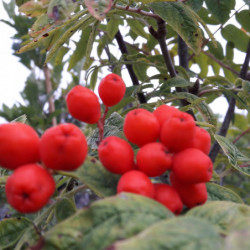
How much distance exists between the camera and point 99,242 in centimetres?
54

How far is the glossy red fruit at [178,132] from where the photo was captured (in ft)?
2.30

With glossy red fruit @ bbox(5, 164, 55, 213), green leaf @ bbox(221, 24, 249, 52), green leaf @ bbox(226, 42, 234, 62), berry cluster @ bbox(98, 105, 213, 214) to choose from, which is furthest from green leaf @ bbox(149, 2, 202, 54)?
green leaf @ bbox(226, 42, 234, 62)

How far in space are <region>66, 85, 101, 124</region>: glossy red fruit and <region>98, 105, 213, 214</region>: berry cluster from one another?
A: 10 centimetres

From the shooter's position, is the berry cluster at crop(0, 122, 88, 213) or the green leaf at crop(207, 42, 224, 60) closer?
the berry cluster at crop(0, 122, 88, 213)

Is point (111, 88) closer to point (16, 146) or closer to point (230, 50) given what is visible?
point (16, 146)

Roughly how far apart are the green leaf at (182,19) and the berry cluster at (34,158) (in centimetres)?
59

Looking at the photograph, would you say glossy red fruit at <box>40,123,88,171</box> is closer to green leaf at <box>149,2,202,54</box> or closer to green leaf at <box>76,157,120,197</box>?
green leaf at <box>76,157,120,197</box>

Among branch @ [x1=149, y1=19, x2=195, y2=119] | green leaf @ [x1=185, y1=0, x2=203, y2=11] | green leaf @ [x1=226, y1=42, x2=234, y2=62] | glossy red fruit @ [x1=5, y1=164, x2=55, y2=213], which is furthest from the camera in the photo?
green leaf @ [x1=226, y1=42, x2=234, y2=62]

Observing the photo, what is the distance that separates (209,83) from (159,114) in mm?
823

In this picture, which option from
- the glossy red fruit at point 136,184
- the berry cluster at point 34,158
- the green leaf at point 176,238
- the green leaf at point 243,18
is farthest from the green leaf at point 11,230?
the green leaf at point 243,18

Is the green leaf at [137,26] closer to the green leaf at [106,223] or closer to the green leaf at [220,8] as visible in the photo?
the green leaf at [220,8]

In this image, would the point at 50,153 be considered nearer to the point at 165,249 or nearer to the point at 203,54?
the point at 165,249

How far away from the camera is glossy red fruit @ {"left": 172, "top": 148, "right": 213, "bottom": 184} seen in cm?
67

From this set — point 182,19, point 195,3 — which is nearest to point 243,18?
point 195,3
